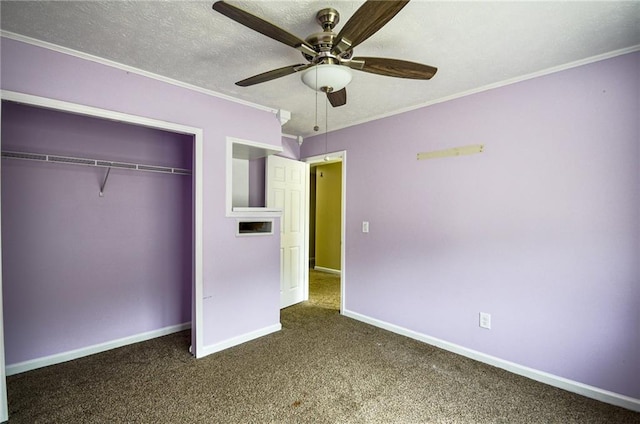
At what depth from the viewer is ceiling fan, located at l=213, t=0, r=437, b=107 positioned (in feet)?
4.15

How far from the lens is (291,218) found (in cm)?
418

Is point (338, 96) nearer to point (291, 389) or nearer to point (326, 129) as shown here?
point (326, 129)

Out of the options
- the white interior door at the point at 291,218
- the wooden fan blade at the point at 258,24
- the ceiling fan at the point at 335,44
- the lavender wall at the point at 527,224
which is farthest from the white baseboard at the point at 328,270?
the wooden fan blade at the point at 258,24

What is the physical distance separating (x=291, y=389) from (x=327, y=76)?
7.02ft

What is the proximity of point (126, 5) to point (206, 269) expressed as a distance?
6.52ft

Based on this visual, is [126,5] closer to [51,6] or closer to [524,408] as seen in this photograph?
[51,6]

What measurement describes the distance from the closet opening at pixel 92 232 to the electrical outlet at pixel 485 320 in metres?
2.52

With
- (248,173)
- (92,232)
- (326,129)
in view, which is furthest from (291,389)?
(326,129)

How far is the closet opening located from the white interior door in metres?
1.07

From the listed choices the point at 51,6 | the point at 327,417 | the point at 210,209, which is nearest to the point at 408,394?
the point at 327,417

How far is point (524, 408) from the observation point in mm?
2018

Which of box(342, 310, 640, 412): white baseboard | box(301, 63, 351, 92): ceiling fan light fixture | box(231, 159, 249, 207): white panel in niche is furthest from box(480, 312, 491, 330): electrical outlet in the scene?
box(231, 159, 249, 207): white panel in niche

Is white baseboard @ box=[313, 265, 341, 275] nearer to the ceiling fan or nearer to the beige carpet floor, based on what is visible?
the beige carpet floor

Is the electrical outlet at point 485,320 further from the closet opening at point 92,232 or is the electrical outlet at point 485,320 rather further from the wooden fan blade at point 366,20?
the closet opening at point 92,232
